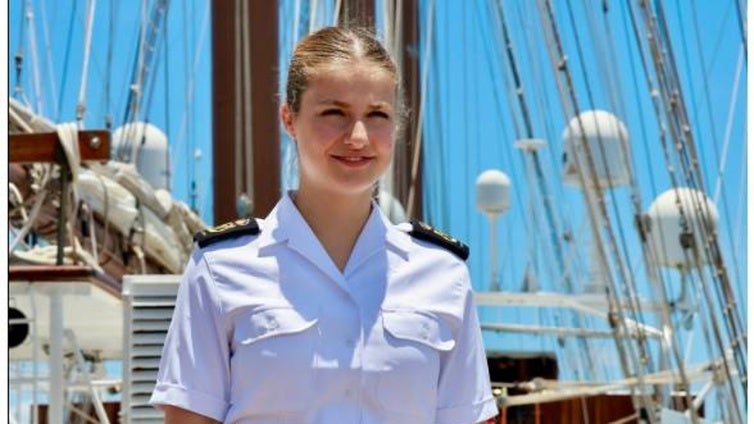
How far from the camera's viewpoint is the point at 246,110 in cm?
752

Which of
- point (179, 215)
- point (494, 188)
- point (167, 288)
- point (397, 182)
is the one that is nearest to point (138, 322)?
point (167, 288)

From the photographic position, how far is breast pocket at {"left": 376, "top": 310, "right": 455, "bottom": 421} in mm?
1841

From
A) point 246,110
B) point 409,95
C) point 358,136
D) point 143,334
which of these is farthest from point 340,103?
point 409,95

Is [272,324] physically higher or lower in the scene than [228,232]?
lower

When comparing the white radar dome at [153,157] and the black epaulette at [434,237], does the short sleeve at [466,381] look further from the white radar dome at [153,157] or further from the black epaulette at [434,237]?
the white radar dome at [153,157]

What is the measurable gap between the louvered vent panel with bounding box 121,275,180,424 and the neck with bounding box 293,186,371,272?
3.90m

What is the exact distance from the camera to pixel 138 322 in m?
5.80

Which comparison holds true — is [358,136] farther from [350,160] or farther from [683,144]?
[683,144]

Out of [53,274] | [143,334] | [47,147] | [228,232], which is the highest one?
[47,147]

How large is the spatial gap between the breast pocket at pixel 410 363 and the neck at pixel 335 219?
0.35 feet

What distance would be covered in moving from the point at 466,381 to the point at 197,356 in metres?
0.34

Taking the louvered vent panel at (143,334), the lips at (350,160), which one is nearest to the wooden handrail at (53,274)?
the louvered vent panel at (143,334)

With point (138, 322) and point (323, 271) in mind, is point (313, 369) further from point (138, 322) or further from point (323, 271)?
point (138, 322)

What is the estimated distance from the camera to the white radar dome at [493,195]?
17531 millimetres
